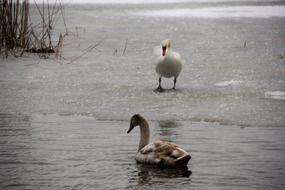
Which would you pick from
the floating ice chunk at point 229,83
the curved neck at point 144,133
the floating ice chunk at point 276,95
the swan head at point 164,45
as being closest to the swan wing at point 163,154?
the curved neck at point 144,133

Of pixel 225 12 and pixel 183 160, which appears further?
pixel 225 12

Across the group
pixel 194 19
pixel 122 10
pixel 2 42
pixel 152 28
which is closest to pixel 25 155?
pixel 2 42

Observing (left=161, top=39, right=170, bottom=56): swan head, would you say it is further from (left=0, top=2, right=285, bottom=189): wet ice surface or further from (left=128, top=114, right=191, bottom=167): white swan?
(left=128, top=114, right=191, bottom=167): white swan

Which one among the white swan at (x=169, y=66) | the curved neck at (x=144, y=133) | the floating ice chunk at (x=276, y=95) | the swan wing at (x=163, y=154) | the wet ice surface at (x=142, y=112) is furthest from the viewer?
the white swan at (x=169, y=66)

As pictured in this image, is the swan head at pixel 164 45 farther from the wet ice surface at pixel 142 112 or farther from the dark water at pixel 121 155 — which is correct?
the dark water at pixel 121 155

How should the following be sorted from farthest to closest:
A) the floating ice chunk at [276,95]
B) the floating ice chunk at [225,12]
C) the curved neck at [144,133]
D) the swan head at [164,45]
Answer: the floating ice chunk at [225,12] < the swan head at [164,45] < the floating ice chunk at [276,95] < the curved neck at [144,133]

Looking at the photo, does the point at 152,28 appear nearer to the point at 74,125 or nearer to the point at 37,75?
the point at 37,75

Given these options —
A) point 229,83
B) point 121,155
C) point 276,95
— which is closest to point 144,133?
point 121,155

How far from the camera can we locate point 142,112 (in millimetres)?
8609

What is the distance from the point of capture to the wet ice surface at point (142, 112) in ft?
19.9

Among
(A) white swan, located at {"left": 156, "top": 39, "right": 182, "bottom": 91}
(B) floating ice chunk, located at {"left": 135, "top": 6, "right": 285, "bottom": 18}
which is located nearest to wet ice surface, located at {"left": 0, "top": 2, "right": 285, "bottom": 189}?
(A) white swan, located at {"left": 156, "top": 39, "right": 182, "bottom": 91}

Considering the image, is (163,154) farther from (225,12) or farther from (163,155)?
(225,12)

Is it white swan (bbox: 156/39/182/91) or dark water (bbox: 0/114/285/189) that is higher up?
white swan (bbox: 156/39/182/91)

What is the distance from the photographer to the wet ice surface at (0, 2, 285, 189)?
6.05m
